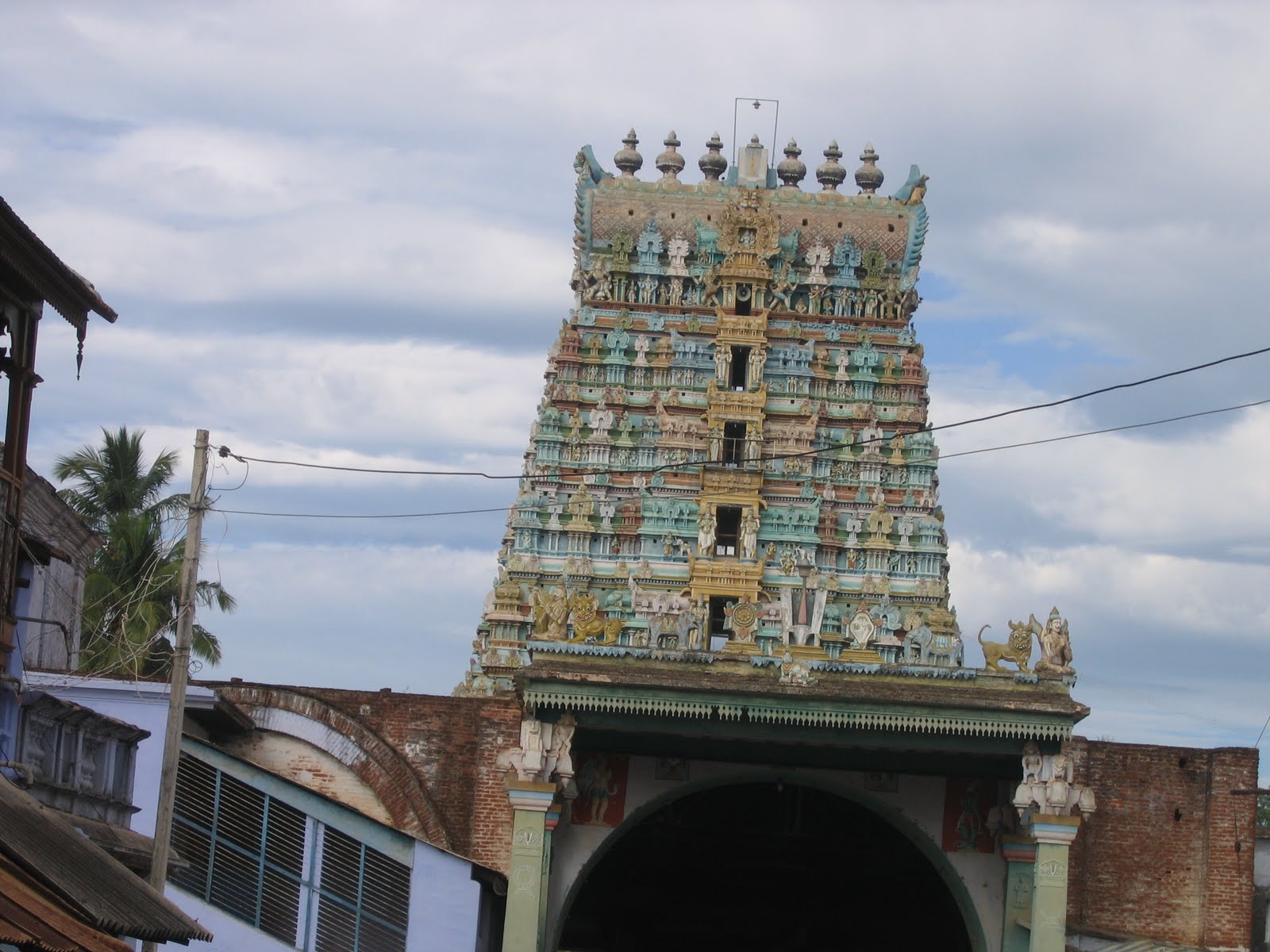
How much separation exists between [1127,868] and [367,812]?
12.1 metres

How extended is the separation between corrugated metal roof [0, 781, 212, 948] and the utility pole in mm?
2644

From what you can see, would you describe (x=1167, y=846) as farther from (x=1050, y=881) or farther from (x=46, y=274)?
(x=46, y=274)

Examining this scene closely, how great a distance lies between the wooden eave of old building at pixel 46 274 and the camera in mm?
17609

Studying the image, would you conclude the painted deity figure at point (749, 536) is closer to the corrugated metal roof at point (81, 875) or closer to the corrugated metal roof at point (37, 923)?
the corrugated metal roof at point (81, 875)

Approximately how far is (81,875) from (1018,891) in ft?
60.1

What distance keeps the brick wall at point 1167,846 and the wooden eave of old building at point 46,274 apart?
18.5 metres

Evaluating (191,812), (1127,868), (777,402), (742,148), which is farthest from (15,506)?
(742,148)

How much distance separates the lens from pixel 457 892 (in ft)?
94.9

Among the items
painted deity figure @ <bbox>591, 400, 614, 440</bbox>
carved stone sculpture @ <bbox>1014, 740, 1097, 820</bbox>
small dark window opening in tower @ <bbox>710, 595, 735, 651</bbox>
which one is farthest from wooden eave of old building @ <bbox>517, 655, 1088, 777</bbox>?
painted deity figure @ <bbox>591, 400, 614, 440</bbox>

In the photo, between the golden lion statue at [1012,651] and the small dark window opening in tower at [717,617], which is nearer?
the golden lion statue at [1012,651]

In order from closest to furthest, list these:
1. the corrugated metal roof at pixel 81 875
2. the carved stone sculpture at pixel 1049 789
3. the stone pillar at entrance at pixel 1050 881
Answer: the corrugated metal roof at pixel 81 875, the stone pillar at entrance at pixel 1050 881, the carved stone sculpture at pixel 1049 789

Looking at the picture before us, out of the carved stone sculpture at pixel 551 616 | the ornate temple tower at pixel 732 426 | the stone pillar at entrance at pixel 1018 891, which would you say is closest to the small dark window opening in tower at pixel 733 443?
the ornate temple tower at pixel 732 426

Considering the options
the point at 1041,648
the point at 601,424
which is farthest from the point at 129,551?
the point at 1041,648

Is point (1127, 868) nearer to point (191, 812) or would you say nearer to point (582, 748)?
point (582, 748)
